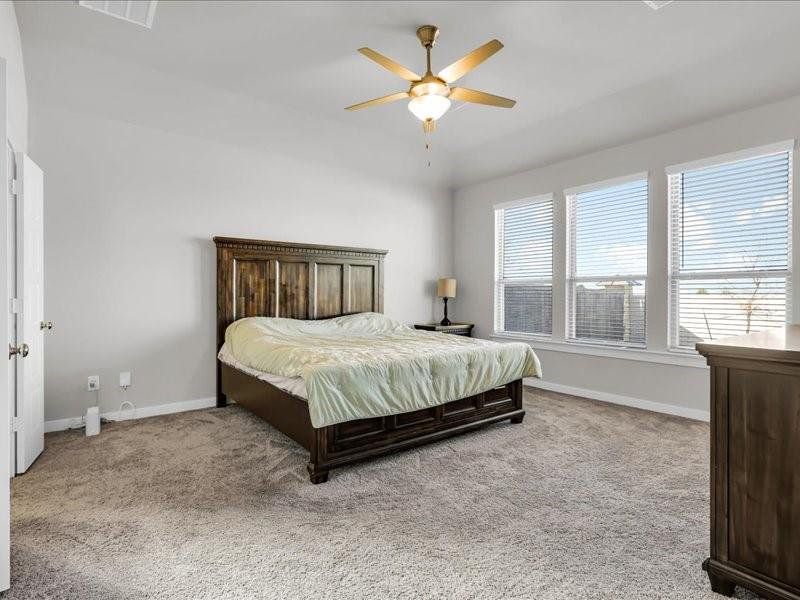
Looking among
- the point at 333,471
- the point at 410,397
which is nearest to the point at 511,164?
the point at 410,397

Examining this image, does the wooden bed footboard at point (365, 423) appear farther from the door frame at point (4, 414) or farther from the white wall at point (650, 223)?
the white wall at point (650, 223)

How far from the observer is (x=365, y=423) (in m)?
2.76

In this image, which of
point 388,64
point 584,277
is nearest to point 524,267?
point 584,277

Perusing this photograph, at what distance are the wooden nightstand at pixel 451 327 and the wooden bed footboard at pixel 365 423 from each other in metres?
1.97

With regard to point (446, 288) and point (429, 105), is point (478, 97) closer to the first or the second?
point (429, 105)

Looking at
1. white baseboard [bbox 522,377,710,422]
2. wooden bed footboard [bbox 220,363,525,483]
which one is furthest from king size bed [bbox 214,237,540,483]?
white baseboard [bbox 522,377,710,422]

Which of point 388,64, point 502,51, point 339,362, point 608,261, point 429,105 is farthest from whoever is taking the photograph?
point 608,261

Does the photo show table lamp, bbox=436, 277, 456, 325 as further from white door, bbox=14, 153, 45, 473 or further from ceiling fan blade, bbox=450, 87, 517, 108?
white door, bbox=14, 153, 45, 473

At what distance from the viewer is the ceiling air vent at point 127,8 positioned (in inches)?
104

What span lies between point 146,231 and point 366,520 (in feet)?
10.8

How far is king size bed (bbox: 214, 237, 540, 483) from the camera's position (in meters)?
2.62

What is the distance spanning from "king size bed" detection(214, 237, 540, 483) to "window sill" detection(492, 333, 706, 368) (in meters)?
1.37

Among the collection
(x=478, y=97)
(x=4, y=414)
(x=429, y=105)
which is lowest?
(x=4, y=414)

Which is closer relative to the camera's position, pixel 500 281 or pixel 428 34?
pixel 428 34
